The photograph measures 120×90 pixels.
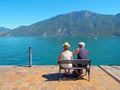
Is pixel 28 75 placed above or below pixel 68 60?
below

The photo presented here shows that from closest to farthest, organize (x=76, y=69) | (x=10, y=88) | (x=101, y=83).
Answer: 1. (x=10, y=88)
2. (x=101, y=83)
3. (x=76, y=69)

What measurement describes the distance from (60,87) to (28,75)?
258 cm

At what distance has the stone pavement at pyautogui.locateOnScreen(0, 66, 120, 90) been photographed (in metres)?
8.30

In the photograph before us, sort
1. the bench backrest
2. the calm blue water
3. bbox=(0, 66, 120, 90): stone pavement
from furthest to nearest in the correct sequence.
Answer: the calm blue water → the bench backrest → bbox=(0, 66, 120, 90): stone pavement

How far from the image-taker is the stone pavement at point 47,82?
8.30 meters

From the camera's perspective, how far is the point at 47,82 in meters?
9.06

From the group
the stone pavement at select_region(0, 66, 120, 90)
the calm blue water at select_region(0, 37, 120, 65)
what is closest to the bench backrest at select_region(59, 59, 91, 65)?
the stone pavement at select_region(0, 66, 120, 90)

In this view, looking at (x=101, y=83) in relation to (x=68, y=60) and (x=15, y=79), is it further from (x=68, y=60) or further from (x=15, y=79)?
(x=15, y=79)

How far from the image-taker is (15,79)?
379 inches

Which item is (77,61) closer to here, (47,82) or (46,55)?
(47,82)

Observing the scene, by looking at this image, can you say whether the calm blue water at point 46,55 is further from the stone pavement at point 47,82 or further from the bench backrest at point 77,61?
the bench backrest at point 77,61

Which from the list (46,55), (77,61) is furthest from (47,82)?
(46,55)

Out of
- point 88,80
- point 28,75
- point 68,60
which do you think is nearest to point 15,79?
point 28,75

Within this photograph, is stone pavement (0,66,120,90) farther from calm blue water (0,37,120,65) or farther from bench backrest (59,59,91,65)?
calm blue water (0,37,120,65)
